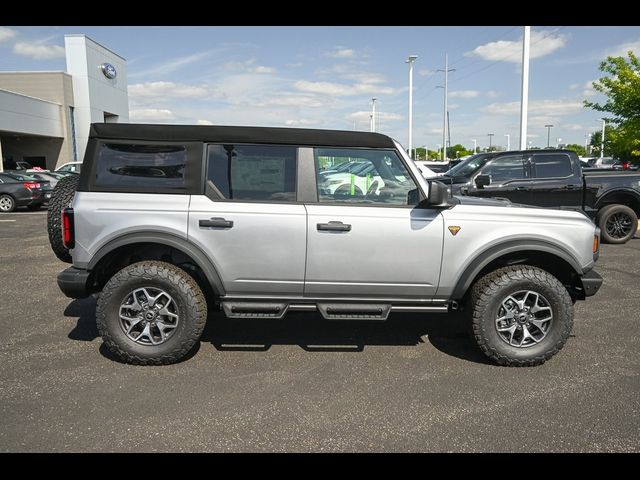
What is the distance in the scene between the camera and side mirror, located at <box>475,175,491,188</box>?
8.40 meters

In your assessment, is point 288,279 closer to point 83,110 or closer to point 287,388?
point 287,388

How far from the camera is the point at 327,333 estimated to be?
4.61 metres

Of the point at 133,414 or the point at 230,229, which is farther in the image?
the point at 230,229

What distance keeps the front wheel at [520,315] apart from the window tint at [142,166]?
263 cm

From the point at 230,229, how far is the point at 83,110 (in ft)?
150

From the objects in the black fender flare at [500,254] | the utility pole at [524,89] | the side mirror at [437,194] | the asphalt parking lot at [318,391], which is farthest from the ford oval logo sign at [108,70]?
the black fender flare at [500,254]

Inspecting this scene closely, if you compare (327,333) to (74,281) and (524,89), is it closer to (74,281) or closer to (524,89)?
(74,281)

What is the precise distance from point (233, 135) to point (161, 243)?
1.04m

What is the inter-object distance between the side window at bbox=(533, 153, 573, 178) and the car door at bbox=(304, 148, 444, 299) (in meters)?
6.12

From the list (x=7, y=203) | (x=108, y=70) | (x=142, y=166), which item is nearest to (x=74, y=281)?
(x=142, y=166)

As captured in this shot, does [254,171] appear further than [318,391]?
Yes

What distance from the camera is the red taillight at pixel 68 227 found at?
3707 millimetres
